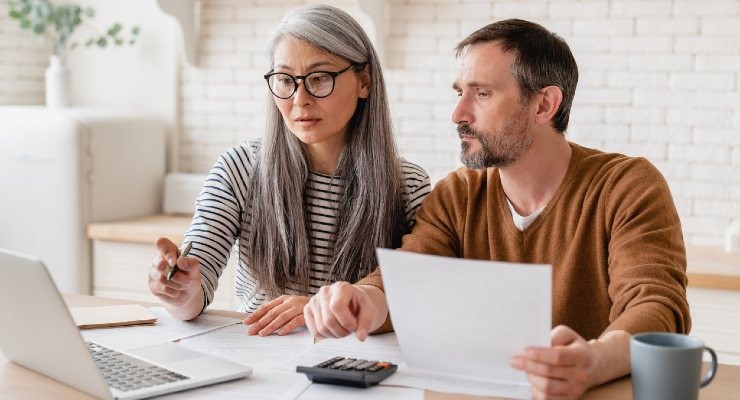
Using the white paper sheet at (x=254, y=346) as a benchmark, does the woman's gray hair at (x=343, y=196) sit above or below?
above

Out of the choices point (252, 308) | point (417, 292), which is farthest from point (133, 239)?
point (417, 292)

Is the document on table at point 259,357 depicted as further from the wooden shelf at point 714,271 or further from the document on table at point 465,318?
the wooden shelf at point 714,271

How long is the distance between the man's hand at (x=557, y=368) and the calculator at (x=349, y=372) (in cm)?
23

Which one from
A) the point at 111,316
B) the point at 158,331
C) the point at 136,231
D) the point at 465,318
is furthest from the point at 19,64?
the point at 465,318

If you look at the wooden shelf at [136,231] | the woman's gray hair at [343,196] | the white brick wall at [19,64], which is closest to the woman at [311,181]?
the woman's gray hair at [343,196]

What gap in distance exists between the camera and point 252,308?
7.45 ft

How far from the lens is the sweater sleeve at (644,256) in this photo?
5.25 feet

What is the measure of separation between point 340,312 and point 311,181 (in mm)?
680

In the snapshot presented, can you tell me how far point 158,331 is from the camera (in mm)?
1781

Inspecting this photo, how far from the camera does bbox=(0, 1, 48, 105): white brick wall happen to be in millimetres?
4008

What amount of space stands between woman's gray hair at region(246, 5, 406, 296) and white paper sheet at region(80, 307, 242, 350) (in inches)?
12.4

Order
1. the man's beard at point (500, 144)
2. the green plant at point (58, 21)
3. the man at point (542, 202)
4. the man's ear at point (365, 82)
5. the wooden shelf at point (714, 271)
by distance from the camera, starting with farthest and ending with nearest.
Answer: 1. the green plant at point (58, 21)
2. the wooden shelf at point (714, 271)
3. the man's ear at point (365, 82)
4. the man's beard at point (500, 144)
5. the man at point (542, 202)

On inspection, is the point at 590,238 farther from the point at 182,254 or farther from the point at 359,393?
the point at 182,254

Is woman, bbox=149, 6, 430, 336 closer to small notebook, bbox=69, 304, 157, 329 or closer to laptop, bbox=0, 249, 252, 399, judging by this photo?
small notebook, bbox=69, 304, 157, 329
